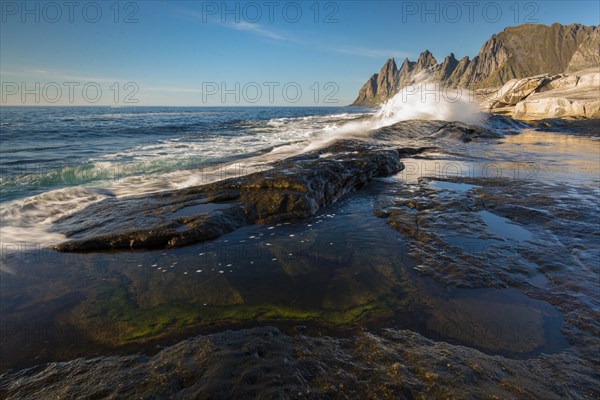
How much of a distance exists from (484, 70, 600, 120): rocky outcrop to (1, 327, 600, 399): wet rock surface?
32780 mm

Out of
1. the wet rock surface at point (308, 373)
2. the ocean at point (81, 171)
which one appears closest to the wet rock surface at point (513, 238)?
the wet rock surface at point (308, 373)

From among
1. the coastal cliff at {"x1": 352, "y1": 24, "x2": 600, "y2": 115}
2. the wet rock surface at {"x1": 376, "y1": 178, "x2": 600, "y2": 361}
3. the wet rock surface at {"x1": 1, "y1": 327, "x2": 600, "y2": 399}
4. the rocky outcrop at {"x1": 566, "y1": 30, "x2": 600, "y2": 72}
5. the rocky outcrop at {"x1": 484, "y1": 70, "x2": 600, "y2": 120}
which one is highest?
the coastal cliff at {"x1": 352, "y1": 24, "x2": 600, "y2": 115}

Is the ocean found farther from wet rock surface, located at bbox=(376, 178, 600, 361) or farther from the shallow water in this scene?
wet rock surface, located at bbox=(376, 178, 600, 361)

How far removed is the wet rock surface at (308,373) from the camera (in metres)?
2.03

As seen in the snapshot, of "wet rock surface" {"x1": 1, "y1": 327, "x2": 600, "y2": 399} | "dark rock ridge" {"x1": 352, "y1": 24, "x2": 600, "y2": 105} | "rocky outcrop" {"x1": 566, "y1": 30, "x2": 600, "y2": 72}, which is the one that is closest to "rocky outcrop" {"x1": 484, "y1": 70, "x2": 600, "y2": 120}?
"wet rock surface" {"x1": 1, "y1": 327, "x2": 600, "y2": 399}

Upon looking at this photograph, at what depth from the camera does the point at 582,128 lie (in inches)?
836

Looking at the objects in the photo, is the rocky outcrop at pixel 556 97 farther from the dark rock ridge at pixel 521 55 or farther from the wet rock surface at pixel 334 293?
the dark rock ridge at pixel 521 55

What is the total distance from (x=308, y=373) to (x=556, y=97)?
3678 cm

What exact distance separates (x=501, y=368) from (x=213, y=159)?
41.3 ft

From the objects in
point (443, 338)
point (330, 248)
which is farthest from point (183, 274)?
point (443, 338)

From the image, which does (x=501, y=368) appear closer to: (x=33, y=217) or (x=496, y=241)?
(x=496, y=241)

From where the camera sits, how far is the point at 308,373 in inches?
86.0

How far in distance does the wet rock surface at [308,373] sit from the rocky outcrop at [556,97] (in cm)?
3278

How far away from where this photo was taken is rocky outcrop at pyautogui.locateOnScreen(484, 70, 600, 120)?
26.3 m
